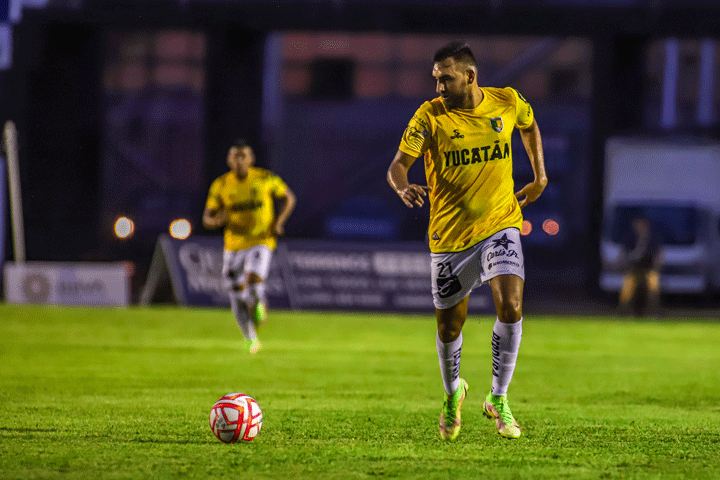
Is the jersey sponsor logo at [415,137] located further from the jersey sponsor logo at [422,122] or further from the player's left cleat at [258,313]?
the player's left cleat at [258,313]

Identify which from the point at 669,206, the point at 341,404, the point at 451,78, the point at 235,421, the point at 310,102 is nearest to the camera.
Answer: the point at 235,421

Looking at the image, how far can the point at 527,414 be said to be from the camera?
7.80 metres

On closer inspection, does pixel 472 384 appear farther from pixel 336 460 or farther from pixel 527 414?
pixel 336 460

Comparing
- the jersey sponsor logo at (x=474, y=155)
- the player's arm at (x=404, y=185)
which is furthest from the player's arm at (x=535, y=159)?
the player's arm at (x=404, y=185)

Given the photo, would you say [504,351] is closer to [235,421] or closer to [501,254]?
[501,254]

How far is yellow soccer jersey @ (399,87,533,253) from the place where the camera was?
6469 millimetres

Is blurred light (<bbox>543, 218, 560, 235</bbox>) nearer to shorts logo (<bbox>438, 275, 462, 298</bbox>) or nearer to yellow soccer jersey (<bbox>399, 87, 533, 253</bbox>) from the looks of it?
yellow soccer jersey (<bbox>399, 87, 533, 253</bbox>)

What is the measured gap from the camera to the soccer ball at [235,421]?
247 inches

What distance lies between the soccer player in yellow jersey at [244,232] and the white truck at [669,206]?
13.0 m

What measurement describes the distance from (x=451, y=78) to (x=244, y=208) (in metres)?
6.59

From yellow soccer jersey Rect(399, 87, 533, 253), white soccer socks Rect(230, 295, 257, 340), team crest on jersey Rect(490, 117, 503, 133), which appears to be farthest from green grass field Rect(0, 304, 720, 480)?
team crest on jersey Rect(490, 117, 503, 133)

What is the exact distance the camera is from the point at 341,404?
8.26 meters

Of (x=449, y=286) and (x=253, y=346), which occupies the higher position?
(x=449, y=286)

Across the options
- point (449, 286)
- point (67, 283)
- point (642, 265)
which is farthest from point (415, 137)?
point (642, 265)
